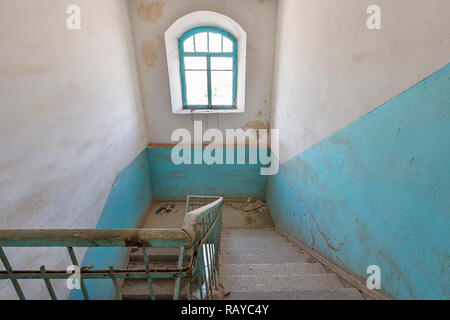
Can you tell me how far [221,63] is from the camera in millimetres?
4117

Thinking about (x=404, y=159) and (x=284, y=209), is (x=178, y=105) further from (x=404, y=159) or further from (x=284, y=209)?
(x=404, y=159)

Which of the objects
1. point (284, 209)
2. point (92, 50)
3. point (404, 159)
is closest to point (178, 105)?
point (92, 50)

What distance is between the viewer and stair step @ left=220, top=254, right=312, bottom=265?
7.94ft

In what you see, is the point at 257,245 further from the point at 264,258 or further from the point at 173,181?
the point at 173,181

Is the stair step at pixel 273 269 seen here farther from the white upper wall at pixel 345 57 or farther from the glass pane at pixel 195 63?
the glass pane at pixel 195 63

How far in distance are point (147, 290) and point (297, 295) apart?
2.29 metres

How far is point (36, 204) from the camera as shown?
1.77 metres

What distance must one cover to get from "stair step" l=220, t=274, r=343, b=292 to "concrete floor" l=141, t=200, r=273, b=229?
227 cm

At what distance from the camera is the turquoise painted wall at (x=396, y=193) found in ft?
3.55

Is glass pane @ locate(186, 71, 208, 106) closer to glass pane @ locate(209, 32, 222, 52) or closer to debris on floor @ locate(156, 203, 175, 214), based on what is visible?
glass pane @ locate(209, 32, 222, 52)

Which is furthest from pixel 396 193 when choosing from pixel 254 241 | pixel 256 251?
pixel 254 241

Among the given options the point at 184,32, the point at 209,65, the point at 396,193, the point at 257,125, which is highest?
the point at 184,32
